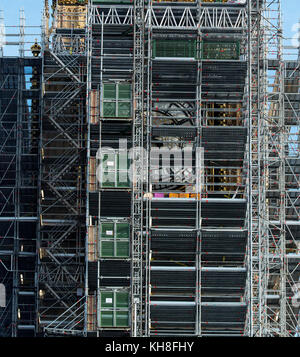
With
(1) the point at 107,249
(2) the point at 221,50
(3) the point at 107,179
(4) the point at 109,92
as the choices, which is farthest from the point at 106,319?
(2) the point at 221,50

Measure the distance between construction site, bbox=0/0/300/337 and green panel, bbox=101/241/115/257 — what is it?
0.18ft

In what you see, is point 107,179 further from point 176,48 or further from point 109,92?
point 176,48

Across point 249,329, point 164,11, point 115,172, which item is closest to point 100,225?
point 115,172

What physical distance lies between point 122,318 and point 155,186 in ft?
29.4

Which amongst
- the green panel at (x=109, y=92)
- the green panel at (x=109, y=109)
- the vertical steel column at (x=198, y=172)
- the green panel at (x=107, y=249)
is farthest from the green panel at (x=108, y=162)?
the vertical steel column at (x=198, y=172)

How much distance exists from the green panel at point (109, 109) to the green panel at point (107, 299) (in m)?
9.91

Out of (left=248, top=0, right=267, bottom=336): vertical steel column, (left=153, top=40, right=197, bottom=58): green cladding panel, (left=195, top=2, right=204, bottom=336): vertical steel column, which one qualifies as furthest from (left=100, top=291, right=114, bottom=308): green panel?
(left=153, top=40, right=197, bottom=58): green cladding panel

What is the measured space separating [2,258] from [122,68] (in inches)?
562

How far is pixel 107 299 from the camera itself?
43.3 m

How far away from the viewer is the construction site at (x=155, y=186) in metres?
44.1

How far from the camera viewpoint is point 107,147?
45031 millimetres

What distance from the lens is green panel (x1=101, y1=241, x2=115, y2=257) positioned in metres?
43.8

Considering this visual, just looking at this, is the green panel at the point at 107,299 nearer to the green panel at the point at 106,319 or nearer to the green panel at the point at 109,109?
the green panel at the point at 106,319

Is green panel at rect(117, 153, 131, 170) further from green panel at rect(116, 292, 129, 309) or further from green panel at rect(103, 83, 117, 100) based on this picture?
green panel at rect(116, 292, 129, 309)
